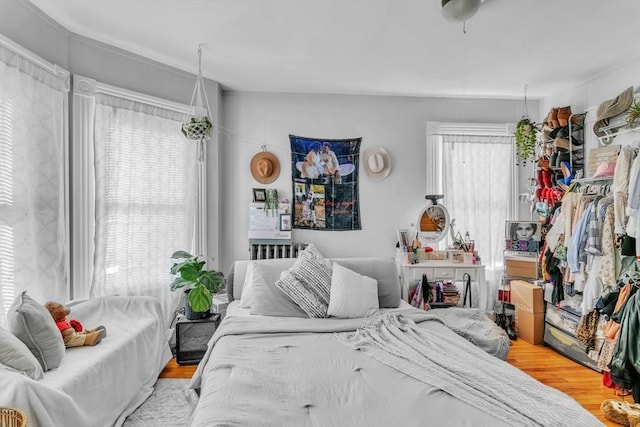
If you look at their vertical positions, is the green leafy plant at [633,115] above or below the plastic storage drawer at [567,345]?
above

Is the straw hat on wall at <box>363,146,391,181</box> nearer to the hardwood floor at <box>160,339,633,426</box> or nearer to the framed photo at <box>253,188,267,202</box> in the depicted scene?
the framed photo at <box>253,188,267,202</box>

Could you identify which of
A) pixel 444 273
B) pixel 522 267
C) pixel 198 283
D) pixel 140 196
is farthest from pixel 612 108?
pixel 140 196

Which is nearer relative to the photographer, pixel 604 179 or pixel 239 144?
pixel 604 179

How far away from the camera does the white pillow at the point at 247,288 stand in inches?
120

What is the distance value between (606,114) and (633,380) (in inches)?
83.9

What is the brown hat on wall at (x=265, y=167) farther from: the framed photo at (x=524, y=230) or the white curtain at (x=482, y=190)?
the framed photo at (x=524, y=230)

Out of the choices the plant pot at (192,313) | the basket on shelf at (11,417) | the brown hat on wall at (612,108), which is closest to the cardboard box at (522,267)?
the brown hat on wall at (612,108)

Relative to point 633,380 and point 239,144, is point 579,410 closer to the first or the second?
point 633,380

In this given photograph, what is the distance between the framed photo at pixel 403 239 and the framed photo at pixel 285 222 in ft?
3.94

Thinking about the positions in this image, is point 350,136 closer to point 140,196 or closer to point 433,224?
point 433,224

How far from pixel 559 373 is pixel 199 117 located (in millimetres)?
3739

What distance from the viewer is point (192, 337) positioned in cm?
331

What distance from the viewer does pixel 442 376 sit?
5.71ft

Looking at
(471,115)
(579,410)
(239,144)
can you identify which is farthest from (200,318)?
(471,115)
